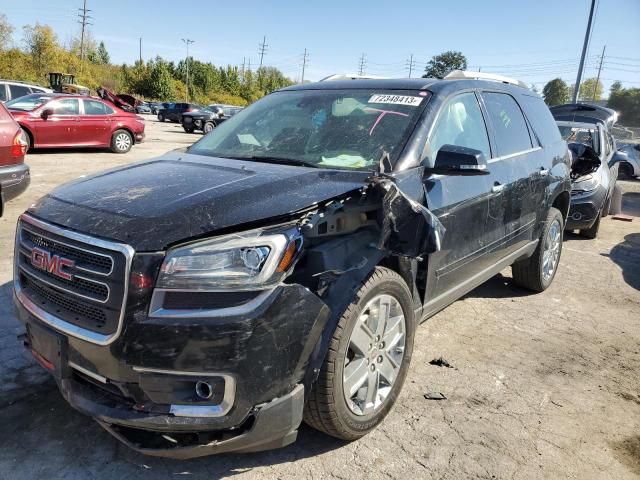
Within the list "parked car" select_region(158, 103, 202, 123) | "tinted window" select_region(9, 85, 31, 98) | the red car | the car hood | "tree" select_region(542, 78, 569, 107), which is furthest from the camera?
"tree" select_region(542, 78, 569, 107)

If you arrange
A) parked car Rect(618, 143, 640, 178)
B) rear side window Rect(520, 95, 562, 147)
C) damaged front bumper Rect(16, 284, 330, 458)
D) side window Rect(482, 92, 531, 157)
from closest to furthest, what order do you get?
1. damaged front bumper Rect(16, 284, 330, 458)
2. side window Rect(482, 92, 531, 157)
3. rear side window Rect(520, 95, 562, 147)
4. parked car Rect(618, 143, 640, 178)

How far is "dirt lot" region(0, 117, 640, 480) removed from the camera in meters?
2.51

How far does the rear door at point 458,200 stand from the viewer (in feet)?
10.3

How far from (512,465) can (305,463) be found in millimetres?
1063

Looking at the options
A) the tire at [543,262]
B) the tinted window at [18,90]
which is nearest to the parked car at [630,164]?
the tire at [543,262]

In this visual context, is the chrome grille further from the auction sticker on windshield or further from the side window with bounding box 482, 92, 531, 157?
the side window with bounding box 482, 92, 531, 157

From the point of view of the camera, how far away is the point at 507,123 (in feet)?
13.9

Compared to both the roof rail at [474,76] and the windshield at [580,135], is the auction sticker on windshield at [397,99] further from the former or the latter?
the windshield at [580,135]

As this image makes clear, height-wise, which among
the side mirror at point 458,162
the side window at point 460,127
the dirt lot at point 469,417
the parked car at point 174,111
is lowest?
the dirt lot at point 469,417

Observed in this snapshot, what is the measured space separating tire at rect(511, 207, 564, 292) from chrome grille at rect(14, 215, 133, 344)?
4096 mm

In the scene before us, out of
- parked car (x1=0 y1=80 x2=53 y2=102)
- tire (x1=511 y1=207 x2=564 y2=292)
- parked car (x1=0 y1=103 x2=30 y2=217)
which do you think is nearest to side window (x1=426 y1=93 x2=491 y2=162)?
tire (x1=511 y1=207 x2=564 y2=292)

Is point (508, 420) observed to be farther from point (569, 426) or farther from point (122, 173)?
point (122, 173)

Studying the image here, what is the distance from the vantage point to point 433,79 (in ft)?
12.3

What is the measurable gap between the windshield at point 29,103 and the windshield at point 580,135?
12.2 metres
